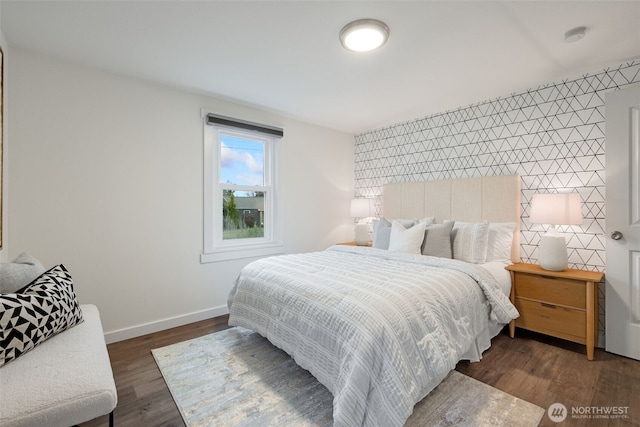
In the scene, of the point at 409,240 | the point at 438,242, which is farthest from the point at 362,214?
the point at 438,242

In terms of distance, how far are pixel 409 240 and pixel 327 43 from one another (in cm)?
190

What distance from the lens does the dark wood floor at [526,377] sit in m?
1.67

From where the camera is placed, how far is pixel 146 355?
7.65ft

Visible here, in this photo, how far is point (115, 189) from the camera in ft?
8.50

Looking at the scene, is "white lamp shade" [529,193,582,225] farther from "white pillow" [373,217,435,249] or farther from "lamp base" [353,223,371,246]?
"lamp base" [353,223,371,246]

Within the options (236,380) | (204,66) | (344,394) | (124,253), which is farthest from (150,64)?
(344,394)

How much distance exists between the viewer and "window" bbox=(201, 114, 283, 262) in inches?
124

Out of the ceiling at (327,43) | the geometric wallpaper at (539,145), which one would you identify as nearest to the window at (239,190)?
the ceiling at (327,43)

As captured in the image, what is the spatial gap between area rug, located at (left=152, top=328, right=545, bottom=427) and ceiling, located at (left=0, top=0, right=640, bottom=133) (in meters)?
2.35

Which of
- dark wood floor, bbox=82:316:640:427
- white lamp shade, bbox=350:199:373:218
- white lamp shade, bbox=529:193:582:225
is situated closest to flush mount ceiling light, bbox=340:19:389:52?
white lamp shade, bbox=529:193:582:225

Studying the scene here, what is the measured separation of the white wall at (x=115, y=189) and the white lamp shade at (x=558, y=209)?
3.05m

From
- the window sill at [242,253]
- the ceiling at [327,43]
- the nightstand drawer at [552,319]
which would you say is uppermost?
the ceiling at [327,43]

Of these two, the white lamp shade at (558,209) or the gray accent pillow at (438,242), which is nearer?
the white lamp shade at (558,209)

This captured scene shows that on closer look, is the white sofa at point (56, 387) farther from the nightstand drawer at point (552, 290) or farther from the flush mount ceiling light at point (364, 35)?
the nightstand drawer at point (552, 290)
